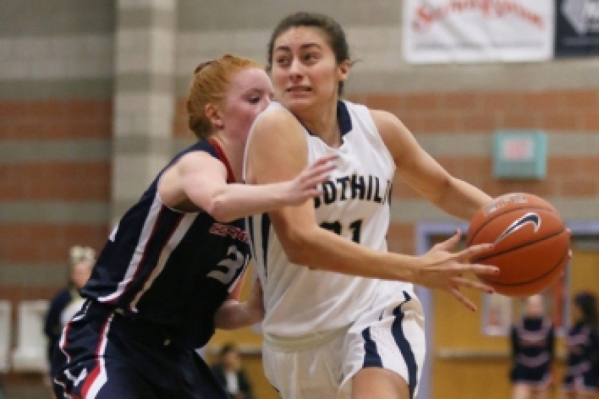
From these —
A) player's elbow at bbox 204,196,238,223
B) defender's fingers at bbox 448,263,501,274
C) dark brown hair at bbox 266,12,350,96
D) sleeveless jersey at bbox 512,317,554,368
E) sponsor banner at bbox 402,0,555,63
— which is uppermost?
sponsor banner at bbox 402,0,555,63

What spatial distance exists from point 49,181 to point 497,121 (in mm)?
4767

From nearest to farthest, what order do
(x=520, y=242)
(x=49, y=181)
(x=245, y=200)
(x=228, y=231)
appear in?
(x=245, y=200), (x=520, y=242), (x=228, y=231), (x=49, y=181)

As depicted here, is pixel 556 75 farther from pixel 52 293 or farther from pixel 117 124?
pixel 52 293

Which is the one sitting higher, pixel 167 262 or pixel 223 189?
pixel 223 189

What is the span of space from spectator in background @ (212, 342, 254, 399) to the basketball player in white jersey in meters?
6.40

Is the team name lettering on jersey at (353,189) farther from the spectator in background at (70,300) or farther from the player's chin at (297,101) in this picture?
the spectator in background at (70,300)

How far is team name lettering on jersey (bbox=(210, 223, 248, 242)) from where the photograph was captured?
3805mm

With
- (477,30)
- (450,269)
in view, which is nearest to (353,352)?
(450,269)

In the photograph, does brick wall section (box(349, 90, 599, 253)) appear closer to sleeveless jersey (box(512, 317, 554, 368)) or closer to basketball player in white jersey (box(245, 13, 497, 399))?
sleeveless jersey (box(512, 317, 554, 368))

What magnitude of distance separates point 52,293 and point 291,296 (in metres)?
8.69

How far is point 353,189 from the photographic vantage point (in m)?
3.75

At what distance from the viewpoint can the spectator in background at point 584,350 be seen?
1021 centimetres

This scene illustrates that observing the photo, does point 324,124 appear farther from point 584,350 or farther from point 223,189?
point 584,350

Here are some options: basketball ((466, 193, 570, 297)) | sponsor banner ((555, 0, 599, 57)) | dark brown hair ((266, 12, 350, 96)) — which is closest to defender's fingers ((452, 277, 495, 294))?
basketball ((466, 193, 570, 297))
